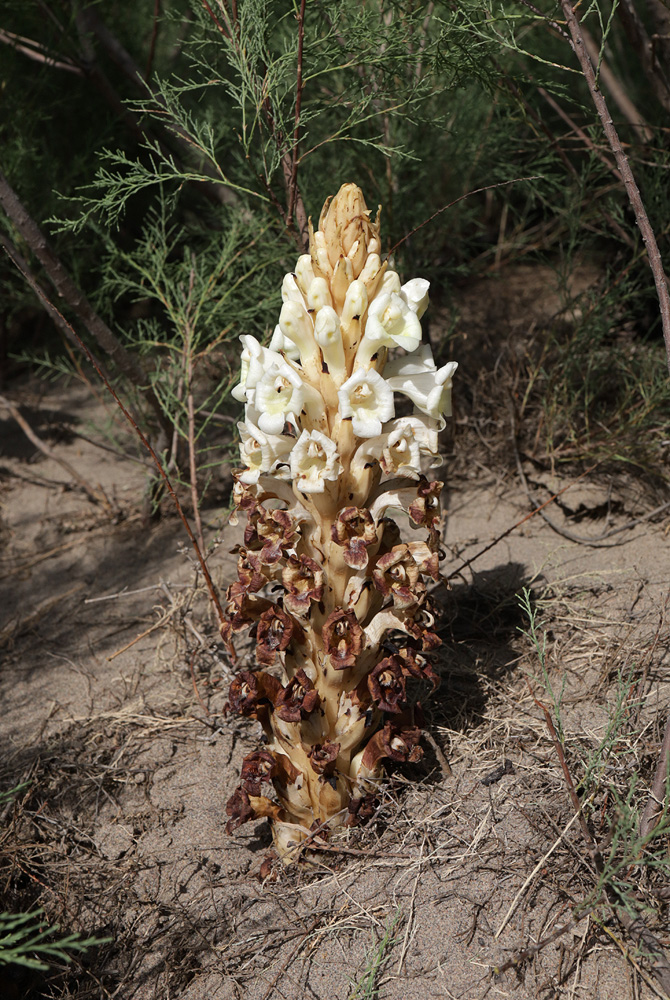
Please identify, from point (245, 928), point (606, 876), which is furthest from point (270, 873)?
point (606, 876)

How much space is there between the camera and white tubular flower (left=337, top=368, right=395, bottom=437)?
186 centimetres

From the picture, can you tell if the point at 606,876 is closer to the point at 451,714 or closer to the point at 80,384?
the point at 451,714

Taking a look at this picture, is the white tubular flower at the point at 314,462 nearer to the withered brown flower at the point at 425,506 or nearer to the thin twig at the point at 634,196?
the withered brown flower at the point at 425,506

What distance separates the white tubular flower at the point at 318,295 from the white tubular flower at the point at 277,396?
157 mm

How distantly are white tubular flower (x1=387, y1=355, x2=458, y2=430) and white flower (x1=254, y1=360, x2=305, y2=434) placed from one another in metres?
0.25

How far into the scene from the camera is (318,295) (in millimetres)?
1893

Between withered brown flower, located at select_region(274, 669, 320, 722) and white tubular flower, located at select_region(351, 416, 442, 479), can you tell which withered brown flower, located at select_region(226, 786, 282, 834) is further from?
white tubular flower, located at select_region(351, 416, 442, 479)

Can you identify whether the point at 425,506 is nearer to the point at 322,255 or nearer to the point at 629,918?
the point at 322,255

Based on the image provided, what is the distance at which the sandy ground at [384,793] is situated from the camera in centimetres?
187

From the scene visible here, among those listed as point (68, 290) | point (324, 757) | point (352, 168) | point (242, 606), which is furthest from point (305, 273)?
point (352, 168)

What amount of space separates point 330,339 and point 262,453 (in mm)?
342

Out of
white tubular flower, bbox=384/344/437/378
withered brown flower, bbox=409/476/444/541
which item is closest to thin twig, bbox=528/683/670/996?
withered brown flower, bbox=409/476/444/541

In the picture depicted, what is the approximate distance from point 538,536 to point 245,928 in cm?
190

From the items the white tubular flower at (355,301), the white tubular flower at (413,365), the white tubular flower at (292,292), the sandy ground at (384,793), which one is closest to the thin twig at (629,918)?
the sandy ground at (384,793)
